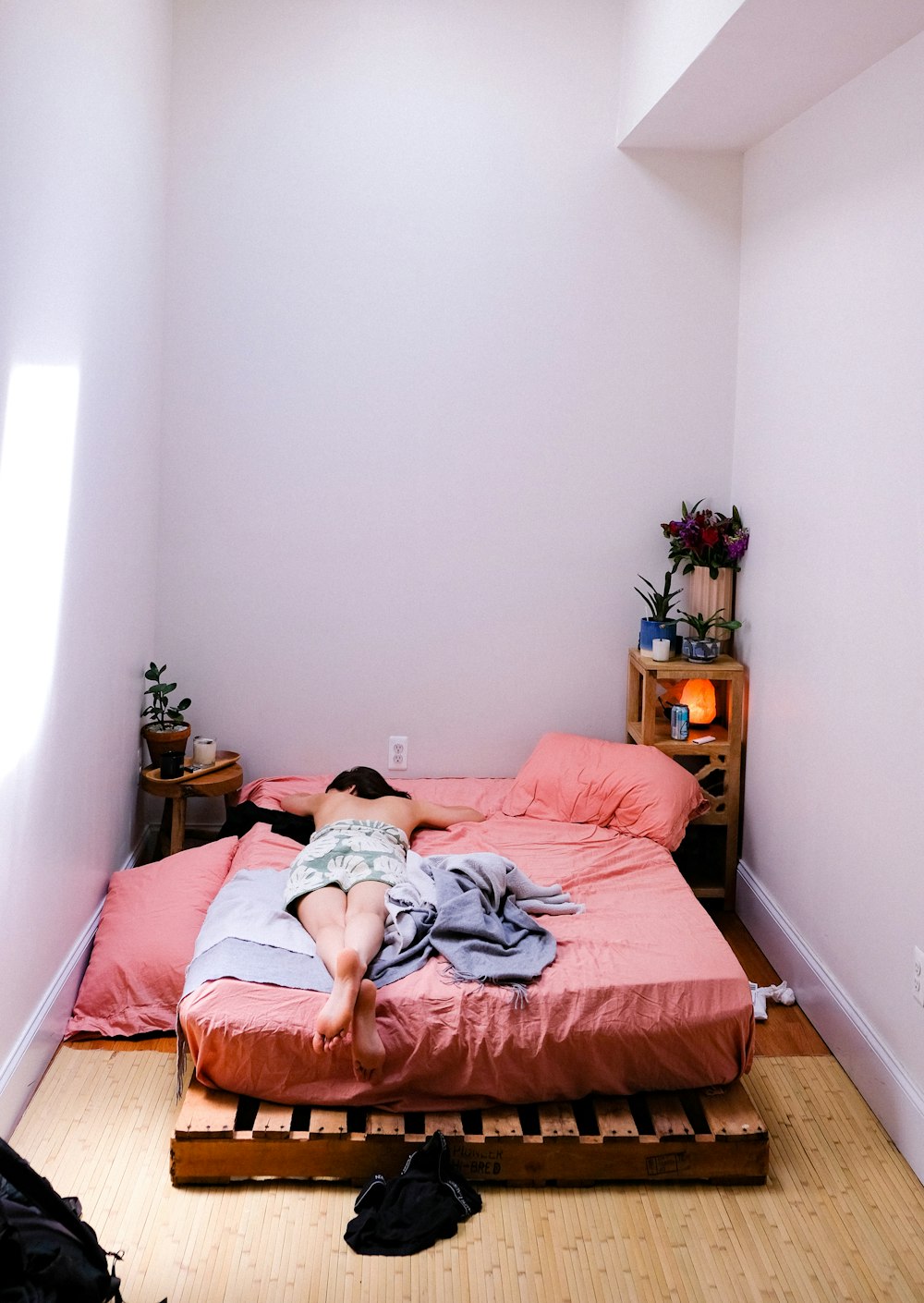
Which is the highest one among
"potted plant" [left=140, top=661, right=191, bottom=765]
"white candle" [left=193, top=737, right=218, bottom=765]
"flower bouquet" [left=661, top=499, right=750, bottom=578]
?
"flower bouquet" [left=661, top=499, right=750, bottom=578]

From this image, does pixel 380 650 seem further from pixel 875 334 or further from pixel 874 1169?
pixel 874 1169

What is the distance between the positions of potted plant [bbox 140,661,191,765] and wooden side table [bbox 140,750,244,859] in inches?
2.7

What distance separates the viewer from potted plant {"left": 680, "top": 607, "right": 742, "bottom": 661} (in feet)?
11.9

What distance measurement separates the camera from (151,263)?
3.46 metres

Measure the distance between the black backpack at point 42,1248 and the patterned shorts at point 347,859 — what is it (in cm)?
100

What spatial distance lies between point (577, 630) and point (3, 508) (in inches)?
84.4

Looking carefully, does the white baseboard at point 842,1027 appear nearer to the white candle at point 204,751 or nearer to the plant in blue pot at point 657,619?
the plant in blue pot at point 657,619

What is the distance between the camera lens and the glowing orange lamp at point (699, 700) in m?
3.70

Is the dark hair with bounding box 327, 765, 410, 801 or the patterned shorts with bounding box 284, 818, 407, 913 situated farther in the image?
the dark hair with bounding box 327, 765, 410, 801

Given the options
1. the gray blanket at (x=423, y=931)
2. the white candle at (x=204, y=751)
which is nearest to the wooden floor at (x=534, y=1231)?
the gray blanket at (x=423, y=931)

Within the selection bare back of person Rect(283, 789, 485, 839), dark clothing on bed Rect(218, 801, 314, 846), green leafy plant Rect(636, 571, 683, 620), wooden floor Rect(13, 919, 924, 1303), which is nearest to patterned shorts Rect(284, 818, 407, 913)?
bare back of person Rect(283, 789, 485, 839)

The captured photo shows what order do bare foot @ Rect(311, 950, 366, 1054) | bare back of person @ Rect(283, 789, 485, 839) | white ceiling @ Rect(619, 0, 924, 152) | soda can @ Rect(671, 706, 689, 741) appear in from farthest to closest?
soda can @ Rect(671, 706, 689, 741) → bare back of person @ Rect(283, 789, 485, 839) → white ceiling @ Rect(619, 0, 924, 152) → bare foot @ Rect(311, 950, 366, 1054)

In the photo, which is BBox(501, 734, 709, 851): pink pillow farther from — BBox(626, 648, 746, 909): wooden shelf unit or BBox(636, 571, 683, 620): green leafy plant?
BBox(636, 571, 683, 620): green leafy plant

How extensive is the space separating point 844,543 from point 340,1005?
65.7 inches
